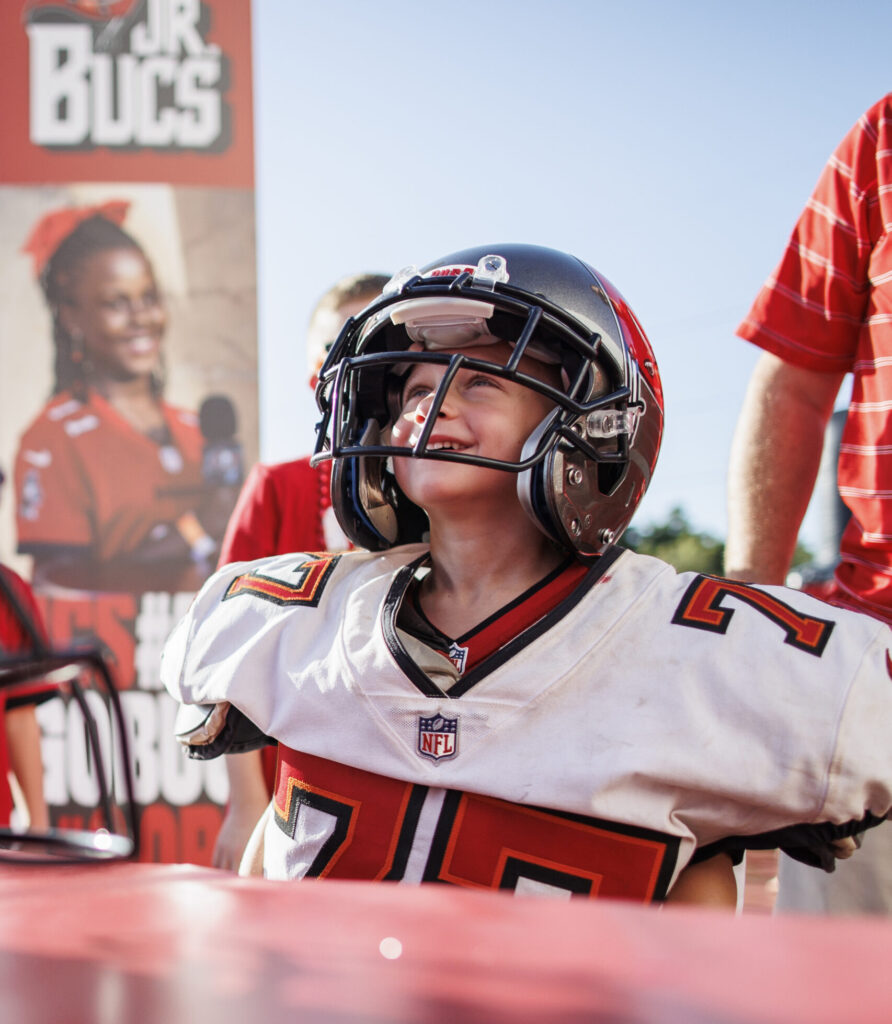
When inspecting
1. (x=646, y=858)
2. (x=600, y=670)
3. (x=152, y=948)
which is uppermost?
(x=152, y=948)

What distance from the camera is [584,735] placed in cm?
133

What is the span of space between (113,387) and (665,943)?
5498mm

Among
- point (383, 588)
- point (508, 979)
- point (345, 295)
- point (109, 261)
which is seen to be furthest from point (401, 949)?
point (109, 261)

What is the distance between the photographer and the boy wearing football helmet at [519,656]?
129 centimetres

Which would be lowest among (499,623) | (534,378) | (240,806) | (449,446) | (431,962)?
(240,806)

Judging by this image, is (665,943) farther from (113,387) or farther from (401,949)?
(113,387)

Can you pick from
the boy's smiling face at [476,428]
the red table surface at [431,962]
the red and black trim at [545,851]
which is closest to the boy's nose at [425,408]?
the boy's smiling face at [476,428]

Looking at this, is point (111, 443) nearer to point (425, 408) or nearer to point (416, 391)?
point (416, 391)

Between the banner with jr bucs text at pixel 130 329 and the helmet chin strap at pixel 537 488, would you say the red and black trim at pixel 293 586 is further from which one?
the banner with jr bucs text at pixel 130 329

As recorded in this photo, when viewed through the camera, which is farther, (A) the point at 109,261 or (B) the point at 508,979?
(A) the point at 109,261

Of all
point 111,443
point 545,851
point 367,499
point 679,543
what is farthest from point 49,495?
point 679,543

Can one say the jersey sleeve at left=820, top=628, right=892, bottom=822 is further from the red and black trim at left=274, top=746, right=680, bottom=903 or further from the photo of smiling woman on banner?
the photo of smiling woman on banner

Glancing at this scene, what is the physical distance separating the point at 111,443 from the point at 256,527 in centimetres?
320

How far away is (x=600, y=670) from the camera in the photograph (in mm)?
1392
